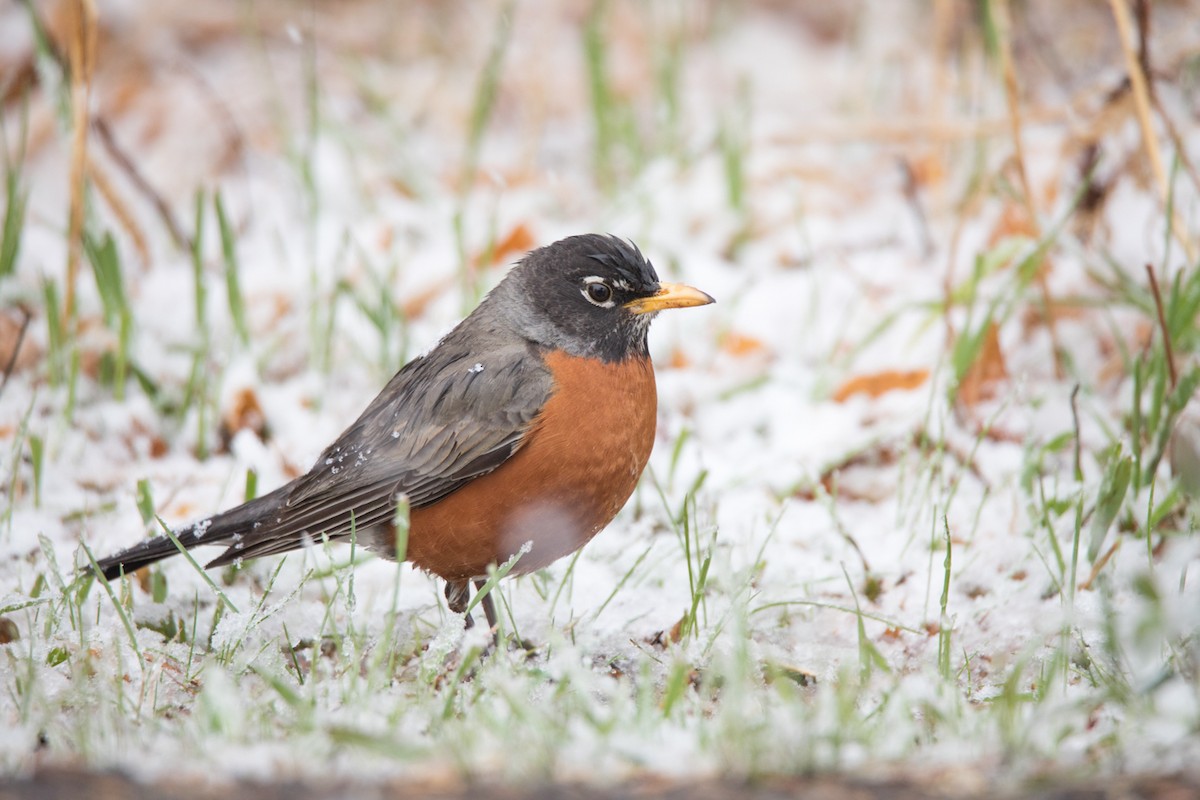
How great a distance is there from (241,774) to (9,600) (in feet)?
4.62

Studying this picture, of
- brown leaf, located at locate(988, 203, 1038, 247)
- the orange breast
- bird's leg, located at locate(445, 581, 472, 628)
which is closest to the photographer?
the orange breast

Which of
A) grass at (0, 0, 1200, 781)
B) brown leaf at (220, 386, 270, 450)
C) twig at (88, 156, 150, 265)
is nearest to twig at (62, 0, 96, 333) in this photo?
grass at (0, 0, 1200, 781)

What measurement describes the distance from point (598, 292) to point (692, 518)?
73 centimetres

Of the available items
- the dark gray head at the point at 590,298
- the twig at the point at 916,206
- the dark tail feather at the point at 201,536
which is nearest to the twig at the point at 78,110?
the dark tail feather at the point at 201,536

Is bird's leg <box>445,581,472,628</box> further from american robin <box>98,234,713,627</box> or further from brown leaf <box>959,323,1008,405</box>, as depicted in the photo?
brown leaf <box>959,323,1008,405</box>

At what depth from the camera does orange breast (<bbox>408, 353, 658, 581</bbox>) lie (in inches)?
124

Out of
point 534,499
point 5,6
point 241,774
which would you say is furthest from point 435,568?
point 5,6

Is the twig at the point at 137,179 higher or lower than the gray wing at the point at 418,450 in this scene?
higher

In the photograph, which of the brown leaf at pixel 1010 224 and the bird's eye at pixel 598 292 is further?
the brown leaf at pixel 1010 224

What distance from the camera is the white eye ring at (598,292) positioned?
365 centimetres

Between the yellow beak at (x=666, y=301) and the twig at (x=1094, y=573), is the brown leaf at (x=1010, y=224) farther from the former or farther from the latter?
the twig at (x=1094, y=573)

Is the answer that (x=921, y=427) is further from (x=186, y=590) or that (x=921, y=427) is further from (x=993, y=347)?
(x=186, y=590)

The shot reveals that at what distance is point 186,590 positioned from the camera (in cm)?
346

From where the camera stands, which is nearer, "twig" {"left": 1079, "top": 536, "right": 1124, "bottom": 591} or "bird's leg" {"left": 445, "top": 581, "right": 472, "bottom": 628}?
"twig" {"left": 1079, "top": 536, "right": 1124, "bottom": 591}
